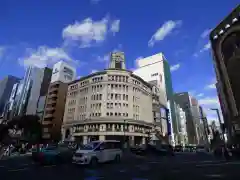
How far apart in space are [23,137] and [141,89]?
→ 152 feet

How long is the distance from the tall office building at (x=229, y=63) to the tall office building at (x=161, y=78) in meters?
36.4

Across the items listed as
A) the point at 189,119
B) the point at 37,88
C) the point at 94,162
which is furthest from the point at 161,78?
the point at 94,162

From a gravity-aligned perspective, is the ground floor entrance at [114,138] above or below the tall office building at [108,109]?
below

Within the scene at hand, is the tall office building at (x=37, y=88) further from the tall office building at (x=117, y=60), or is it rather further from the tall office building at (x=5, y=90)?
the tall office building at (x=5, y=90)

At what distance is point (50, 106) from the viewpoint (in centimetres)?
8050

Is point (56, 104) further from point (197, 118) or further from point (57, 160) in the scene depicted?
point (197, 118)

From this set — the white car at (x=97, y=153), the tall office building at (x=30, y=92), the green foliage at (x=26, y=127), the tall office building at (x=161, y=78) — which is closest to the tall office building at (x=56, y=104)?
the tall office building at (x=30, y=92)

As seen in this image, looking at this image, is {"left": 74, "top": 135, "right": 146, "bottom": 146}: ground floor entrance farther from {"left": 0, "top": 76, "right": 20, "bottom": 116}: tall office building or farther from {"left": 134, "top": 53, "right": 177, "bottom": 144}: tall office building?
{"left": 0, "top": 76, "right": 20, "bottom": 116}: tall office building

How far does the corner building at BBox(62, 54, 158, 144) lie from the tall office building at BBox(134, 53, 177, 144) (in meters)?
29.0

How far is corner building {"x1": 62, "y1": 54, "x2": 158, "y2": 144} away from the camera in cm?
6419

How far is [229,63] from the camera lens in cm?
6756

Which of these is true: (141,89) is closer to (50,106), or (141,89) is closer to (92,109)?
(92,109)

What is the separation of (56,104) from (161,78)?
6492 centimetres

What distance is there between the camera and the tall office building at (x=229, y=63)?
204ft
